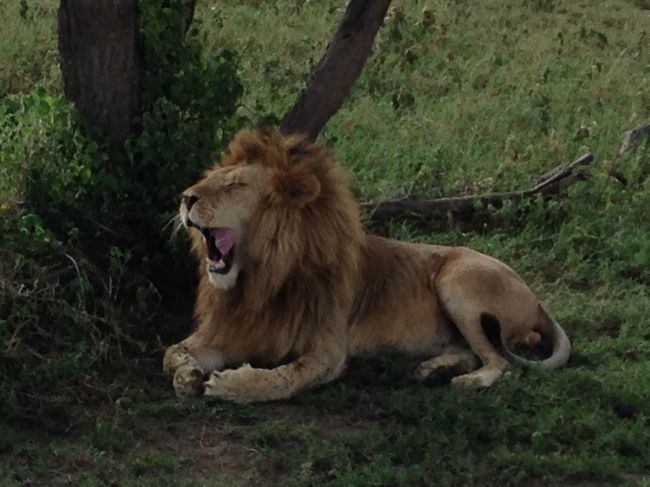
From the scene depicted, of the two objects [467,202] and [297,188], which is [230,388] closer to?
[297,188]

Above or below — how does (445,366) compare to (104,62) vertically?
below

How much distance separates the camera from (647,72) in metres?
11.5

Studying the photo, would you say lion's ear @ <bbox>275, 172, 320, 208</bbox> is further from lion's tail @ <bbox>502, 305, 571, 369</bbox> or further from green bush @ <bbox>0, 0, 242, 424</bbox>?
lion's tail @ <bbox>502, 305, 571, 369</bbox>

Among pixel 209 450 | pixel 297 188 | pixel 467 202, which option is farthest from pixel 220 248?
pixel 467 202

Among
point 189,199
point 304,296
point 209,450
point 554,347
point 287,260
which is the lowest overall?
point 209,450

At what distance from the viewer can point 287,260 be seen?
553 centimetres

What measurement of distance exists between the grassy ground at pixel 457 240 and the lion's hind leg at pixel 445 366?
0.08 metres

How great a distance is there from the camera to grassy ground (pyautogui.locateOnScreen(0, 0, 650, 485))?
16.1ft

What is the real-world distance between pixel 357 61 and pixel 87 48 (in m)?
1.47

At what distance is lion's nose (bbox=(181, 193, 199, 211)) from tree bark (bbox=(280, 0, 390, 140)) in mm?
1710

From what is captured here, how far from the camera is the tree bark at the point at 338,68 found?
22.9 feet

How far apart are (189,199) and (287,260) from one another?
45 centimetres

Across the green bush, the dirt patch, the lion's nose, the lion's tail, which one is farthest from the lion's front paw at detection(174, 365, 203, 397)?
the lion's tail

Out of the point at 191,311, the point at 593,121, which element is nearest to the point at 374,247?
the point at 191,311
